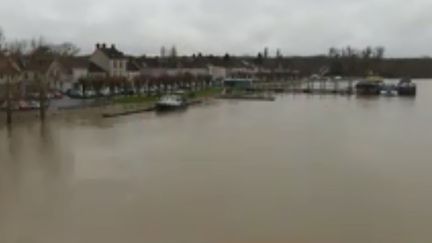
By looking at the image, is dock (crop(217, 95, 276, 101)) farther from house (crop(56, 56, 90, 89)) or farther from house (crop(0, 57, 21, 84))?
house (crop(0, 57, 21, 84))

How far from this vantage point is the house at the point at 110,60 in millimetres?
45906

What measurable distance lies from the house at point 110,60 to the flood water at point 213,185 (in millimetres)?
23471

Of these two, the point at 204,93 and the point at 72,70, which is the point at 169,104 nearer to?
the point at 72,70

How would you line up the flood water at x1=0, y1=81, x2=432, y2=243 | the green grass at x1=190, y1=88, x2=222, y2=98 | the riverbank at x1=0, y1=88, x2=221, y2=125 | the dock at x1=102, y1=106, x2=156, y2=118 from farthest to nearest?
the green grass at x1=190, y1=88, x2=222, y2=98, the dock at x1=102, y1=106, x2=156, y2=118, the riverbank at x1=0, y1=88, x2=221, y2=125, the flood water at x1=0, y1=81, x2=432, y2=243

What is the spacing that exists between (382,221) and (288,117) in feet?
60.2

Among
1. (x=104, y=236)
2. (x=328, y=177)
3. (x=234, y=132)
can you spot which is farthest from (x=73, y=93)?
(x=104, y=236)

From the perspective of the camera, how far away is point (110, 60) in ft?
151

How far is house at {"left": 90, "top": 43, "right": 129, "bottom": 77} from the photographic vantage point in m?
45.9

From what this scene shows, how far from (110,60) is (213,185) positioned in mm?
35119

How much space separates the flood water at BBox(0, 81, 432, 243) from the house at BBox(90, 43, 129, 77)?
77.0ft

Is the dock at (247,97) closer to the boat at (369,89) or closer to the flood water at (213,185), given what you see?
the boat at (369,89)

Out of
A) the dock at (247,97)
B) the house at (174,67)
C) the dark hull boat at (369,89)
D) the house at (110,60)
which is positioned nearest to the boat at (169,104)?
the dock at (247,97)

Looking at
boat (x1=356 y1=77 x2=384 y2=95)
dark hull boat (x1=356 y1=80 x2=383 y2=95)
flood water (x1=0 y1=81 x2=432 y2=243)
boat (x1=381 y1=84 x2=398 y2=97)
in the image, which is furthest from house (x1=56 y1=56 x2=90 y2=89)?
boat (x1=381 y1=84 x2=398 y2=97)

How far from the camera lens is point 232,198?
1117cm
